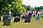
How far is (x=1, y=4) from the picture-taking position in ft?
4.75

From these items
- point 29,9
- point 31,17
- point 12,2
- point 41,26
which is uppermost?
point 12,2

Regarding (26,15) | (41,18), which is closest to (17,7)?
(26,15)

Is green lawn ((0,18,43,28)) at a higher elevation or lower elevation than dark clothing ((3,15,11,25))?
lower

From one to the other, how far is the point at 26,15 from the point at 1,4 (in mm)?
370

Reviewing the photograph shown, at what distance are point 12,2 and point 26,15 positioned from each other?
258 millimetres

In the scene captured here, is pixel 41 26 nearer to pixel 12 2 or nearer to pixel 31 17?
pixel 31 17

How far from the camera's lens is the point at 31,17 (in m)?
1.41

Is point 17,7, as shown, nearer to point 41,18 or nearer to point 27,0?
point 27,0

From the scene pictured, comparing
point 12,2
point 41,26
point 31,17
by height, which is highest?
point 12,2

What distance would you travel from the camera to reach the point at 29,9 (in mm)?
1417

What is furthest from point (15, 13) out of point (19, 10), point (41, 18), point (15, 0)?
point (41, 18)

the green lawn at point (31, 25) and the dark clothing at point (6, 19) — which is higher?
the dark clothing at point (6, 19)

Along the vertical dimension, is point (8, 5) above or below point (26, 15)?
above

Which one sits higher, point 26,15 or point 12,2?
point 12,2
